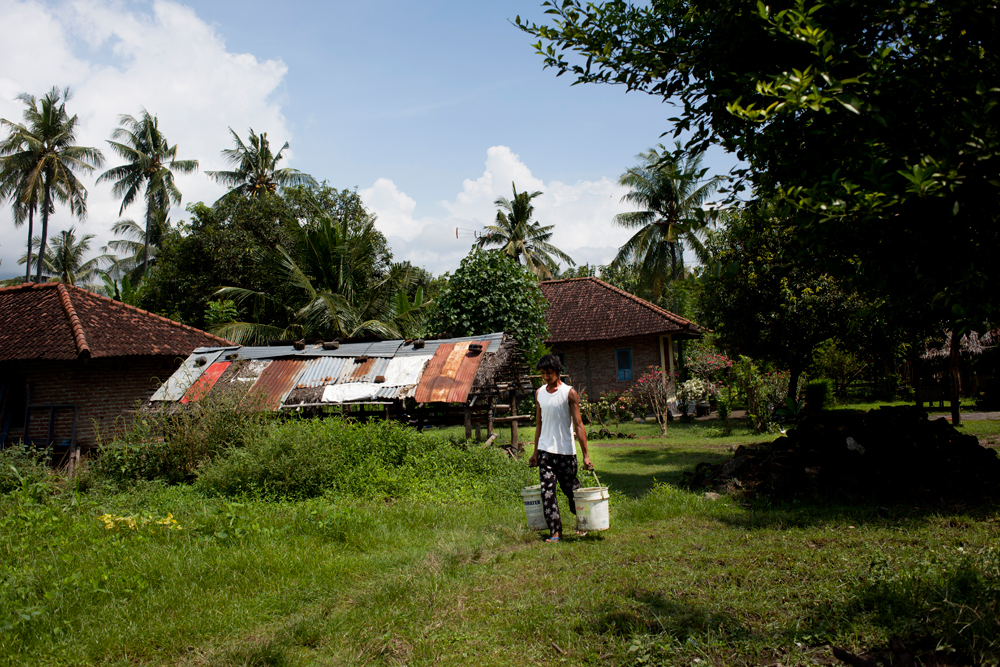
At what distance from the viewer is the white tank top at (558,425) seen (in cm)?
617

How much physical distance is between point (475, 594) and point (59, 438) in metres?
15.7

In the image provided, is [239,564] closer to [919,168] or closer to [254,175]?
[919,168]

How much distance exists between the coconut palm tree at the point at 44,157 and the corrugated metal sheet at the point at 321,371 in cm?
2456

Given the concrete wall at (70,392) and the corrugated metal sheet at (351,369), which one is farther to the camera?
the concrete wall at (70,392)

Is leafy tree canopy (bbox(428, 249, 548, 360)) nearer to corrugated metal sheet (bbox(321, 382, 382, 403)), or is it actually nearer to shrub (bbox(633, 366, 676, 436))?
shrub (bbox(633, 366, 676, 436))

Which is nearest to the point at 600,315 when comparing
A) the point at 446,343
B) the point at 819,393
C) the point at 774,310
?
the point at 819,393

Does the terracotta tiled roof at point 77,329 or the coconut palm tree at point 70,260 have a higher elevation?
the coconut palm tree at point 70,260

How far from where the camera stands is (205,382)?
12.3m

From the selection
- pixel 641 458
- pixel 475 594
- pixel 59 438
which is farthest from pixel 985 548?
pixel 59 438

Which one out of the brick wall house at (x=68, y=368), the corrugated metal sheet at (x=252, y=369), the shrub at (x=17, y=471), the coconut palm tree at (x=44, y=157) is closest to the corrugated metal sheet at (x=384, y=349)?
the corrugated metal sheet at (x=252, y=369)

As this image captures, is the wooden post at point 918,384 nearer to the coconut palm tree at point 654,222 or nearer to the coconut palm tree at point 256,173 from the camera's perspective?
the coconut palm tree at point 654,222

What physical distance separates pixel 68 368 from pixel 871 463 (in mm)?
17261

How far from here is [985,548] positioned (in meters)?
4.67

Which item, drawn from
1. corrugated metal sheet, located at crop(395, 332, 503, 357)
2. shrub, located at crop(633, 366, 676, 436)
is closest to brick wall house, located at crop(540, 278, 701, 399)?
shrub, located at crop(633, 366, 676, 436)
